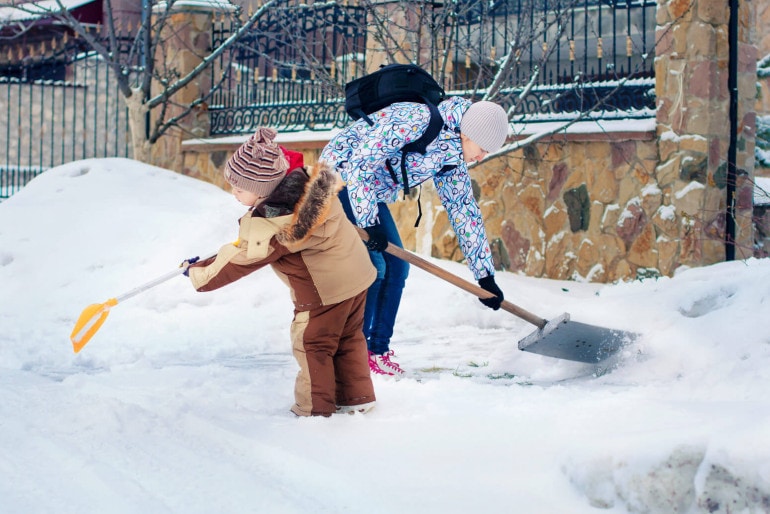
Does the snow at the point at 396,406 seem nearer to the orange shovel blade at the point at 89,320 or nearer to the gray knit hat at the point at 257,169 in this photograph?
the orange shovel blade at the point at 89,320

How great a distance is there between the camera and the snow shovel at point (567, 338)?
178 inches

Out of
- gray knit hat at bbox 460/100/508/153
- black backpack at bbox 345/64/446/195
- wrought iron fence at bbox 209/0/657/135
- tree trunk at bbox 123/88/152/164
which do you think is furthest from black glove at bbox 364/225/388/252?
tree trunk at bbox 123/88/152/164

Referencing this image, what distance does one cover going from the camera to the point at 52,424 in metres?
3.33

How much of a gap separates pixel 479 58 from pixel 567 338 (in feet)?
13.4

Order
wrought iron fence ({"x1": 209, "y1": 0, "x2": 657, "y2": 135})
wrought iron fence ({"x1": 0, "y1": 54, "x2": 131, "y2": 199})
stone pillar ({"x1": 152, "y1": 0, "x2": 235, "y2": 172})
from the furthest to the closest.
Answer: wrought iron fence ({"x1": 0, "y1": 54, "x2": 131, "y2": 199}) → stone pillar ({"x1": 152, "y1": 0, "x2": 235, "y2": 172}) → wrought iron fence ({"x1": 209, "y1": 0, "x2": 657, "y2": 135})

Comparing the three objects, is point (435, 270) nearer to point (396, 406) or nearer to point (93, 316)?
point (396, 406)

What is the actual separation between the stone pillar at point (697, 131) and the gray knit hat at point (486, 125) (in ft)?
11.8

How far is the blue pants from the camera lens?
4520mm

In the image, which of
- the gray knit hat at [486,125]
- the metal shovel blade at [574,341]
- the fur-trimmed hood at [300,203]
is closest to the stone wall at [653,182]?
the metal shovel blade at [574,341]

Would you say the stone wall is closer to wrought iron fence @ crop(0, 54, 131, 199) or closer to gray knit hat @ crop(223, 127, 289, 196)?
gray knit hat @ crop(223, 127, 289, 196)

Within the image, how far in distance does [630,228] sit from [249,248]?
4.92m

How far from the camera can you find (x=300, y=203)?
3514 mm

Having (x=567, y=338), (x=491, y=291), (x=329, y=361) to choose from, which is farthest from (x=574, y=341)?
(x=329, y=361)

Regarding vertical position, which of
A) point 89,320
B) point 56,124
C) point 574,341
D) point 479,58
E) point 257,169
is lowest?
point 574,341
